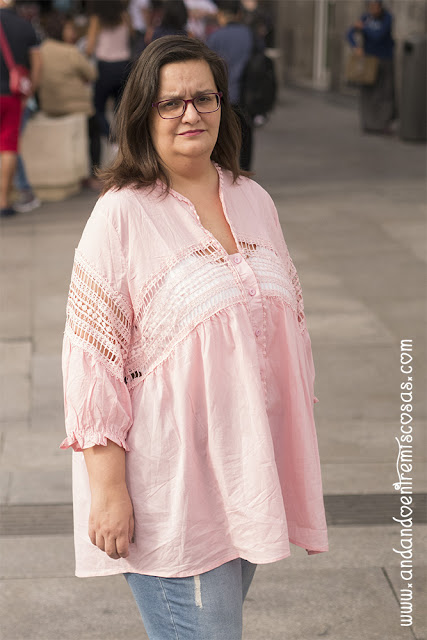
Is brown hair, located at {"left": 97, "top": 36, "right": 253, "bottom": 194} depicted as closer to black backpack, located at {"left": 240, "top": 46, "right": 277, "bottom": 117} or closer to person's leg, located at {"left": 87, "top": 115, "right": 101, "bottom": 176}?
black backpack, located at {"left": 240, "top": 46, "right": 277, "bottom": 117}

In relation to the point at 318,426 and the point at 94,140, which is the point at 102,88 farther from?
the point at 318,426

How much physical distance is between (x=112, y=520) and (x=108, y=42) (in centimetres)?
910

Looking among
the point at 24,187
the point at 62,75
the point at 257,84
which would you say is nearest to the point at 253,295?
the point at 257,84

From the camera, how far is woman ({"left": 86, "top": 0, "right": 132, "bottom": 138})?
10.5 metres

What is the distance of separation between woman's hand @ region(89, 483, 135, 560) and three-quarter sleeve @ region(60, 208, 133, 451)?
10 centimetres

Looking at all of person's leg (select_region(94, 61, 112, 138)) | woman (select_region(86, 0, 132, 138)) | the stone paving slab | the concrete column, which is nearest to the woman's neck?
the stone paving slab

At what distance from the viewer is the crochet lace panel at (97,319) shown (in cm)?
209

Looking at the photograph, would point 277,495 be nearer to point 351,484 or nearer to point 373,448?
point 351,484

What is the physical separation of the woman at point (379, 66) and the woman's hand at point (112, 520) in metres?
13.1

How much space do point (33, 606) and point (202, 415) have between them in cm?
150

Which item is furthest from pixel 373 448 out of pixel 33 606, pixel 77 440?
pixel 77 440

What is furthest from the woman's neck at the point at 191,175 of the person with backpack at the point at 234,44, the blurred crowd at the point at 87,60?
the person with backpack at the point at 234,44

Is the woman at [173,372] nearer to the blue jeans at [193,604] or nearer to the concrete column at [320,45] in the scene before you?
the blue jeans at [193,604]

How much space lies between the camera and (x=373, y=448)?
14.6 ft
